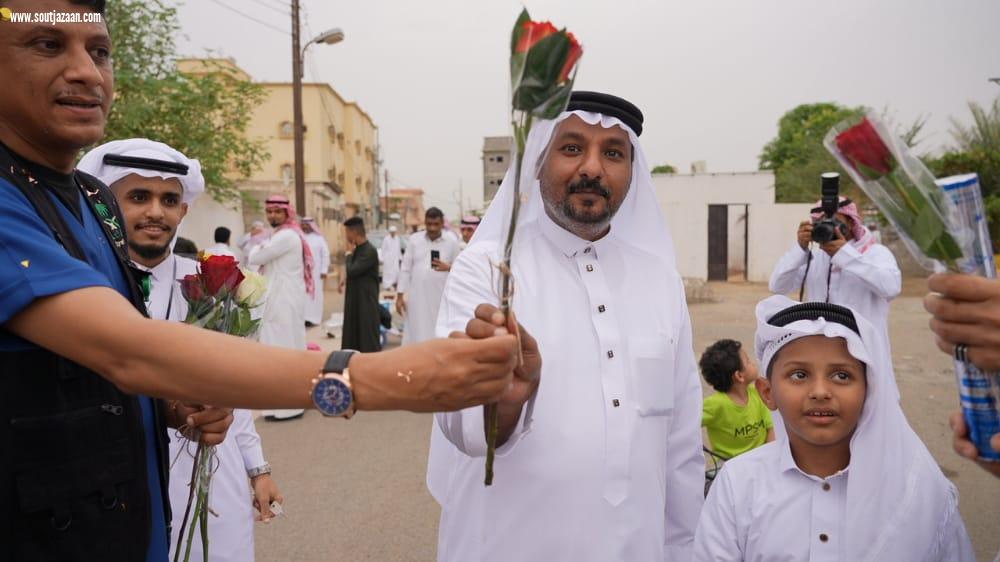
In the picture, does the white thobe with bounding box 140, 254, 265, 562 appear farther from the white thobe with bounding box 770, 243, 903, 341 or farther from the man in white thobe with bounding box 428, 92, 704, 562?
the white thobe with bounding box 770, 243, 903, 341

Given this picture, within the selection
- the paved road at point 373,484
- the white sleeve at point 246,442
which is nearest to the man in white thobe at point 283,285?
the paved road at point 373,484

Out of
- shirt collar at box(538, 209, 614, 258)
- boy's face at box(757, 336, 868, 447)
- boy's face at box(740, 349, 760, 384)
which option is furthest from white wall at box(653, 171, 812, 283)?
shirt collar at box(538, 209, 614, 258)

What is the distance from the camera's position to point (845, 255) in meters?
5.01

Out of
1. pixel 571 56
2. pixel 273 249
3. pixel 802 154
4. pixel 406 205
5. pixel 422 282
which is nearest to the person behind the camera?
pixel 571 56

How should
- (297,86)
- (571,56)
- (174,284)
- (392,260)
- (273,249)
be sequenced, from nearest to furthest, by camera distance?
(571,56) → (174,284) → (273,249) → (392,260) → (297,86)

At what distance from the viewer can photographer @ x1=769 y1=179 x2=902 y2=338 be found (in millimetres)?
4906

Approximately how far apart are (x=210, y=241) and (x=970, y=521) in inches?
722

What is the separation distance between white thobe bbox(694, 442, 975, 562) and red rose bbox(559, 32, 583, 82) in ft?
5.08

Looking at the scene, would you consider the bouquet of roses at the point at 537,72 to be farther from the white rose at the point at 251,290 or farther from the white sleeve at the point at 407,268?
the white sleeve at the point at 407,268

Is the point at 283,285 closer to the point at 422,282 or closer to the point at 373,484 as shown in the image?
the point at 422,282

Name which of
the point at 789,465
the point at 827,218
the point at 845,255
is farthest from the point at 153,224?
the point at 845,255

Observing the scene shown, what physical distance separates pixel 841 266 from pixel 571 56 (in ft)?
14.7

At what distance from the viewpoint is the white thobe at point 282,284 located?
7418mm

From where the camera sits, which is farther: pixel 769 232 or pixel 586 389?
pixel 769 232
